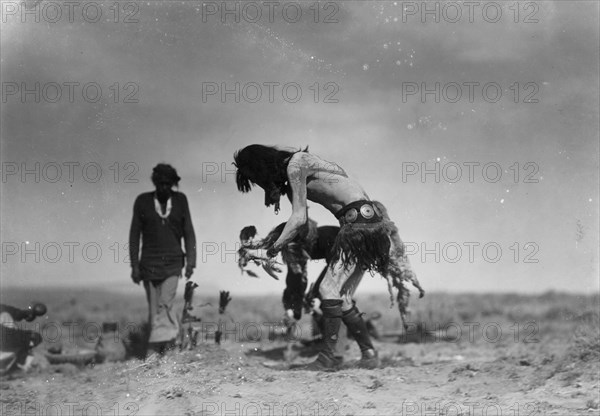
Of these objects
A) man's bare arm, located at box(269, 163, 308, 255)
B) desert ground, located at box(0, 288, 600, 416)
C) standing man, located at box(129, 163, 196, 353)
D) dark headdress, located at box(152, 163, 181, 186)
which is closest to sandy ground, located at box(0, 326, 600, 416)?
desert ground, located at box(0, 288, 600, 416)

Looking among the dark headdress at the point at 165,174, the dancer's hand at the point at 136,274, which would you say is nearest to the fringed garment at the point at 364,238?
the dark headdress at the point at 165,174

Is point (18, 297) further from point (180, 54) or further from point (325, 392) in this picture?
point (325, 392)

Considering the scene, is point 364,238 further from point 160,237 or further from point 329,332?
point 160,237

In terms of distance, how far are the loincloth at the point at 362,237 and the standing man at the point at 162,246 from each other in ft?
5.20

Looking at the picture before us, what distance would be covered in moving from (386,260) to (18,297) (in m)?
3.32

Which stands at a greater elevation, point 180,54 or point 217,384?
point 180,54

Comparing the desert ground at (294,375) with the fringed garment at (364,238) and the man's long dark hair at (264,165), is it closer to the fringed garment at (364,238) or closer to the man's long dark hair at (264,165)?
the fringed garment at (364,238)

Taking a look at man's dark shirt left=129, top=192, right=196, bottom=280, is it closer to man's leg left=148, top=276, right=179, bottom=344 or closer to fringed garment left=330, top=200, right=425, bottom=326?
man's leg left=148, top=276, right=179, bottom=344

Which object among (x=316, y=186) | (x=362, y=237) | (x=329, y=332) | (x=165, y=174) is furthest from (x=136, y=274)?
(x=362, y=237)

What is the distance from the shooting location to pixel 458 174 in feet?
24.9

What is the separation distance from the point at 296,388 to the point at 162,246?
193 centimetres

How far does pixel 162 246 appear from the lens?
7.14 meters

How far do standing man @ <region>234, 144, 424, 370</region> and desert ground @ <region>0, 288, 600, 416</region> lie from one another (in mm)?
524

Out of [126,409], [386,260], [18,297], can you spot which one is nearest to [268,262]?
[386,260]
